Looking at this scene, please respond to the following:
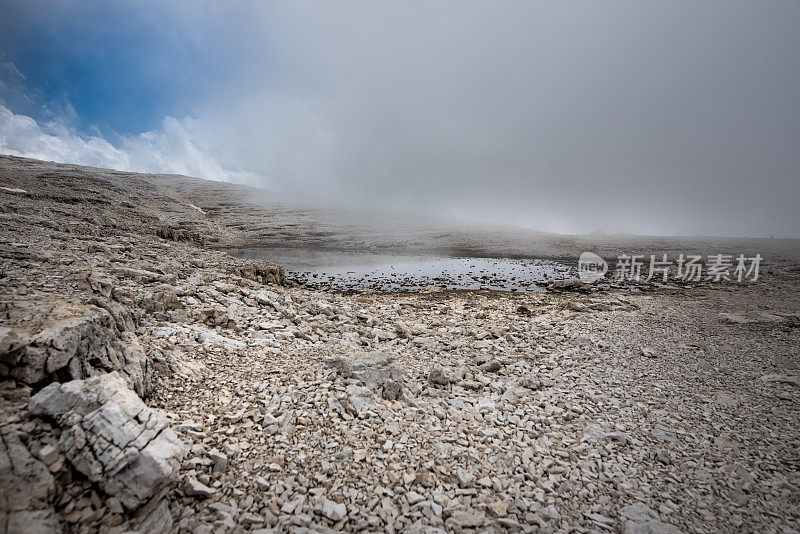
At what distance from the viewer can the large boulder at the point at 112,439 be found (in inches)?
140

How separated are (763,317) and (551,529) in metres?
19.7

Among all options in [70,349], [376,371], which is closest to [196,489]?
[70,349]

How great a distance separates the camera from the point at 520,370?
9.57 meters

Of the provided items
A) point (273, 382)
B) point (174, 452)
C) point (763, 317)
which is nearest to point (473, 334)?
point (273, 382)

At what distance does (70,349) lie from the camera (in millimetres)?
4613

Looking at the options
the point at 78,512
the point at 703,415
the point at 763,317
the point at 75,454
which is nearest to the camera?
the point at 78,512

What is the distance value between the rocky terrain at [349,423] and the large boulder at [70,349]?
3 centimetres

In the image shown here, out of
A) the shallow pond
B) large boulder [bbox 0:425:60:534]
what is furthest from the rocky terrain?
the shallow pond

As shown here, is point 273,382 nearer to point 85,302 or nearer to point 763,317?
point 85,302

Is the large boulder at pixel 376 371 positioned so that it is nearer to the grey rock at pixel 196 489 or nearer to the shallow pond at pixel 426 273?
the grey rock at pixel 196 489

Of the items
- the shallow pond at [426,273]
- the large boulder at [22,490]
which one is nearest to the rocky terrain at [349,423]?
the large boulder at [22,490]

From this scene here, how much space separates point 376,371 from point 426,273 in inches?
947

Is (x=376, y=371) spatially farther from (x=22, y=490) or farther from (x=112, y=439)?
(x=22, y=490)

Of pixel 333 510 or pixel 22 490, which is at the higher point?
pixel 22 490
